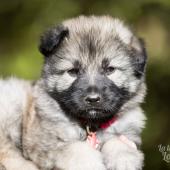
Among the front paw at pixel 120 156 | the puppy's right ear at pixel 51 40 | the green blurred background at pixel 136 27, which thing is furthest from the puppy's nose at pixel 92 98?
the green blurred background at pixel 136 27

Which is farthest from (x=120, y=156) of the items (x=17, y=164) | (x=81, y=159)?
(x=17, y=164)

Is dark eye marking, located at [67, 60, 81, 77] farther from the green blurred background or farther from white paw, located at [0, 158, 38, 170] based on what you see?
the green blurred background

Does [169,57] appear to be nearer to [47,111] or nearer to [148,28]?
[148,28]

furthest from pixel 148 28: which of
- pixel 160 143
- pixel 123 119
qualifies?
pixel 123 119

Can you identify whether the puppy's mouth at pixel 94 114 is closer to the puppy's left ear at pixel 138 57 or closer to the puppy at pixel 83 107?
the puppy at pixel 83 107

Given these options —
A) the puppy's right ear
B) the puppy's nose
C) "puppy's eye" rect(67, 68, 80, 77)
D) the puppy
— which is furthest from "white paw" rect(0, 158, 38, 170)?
the puppy's right ear
